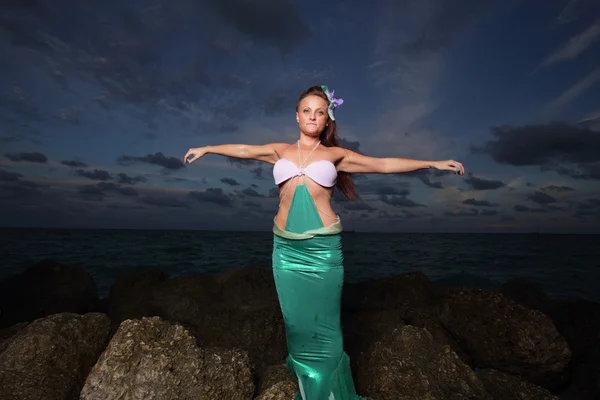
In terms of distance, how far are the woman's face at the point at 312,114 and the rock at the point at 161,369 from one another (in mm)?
2726

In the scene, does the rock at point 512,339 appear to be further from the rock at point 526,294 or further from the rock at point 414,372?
the rock at point 526,294

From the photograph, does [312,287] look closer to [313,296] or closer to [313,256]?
[313,296]

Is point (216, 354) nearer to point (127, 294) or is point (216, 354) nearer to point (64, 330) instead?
point (64, 330)

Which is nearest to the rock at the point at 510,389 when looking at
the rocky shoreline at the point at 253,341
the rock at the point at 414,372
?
the rocky shoreline at the point at 253,341

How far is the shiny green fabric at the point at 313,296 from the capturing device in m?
3.86

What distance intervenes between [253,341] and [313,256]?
355 centimetres

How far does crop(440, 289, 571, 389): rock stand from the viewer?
6125mm

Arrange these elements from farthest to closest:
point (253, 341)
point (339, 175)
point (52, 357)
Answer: point (253, 341) → point (52, 357) → point (339, 175)

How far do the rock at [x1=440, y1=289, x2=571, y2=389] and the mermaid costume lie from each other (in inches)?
138

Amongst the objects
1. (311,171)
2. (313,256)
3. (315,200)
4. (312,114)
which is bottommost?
(313,256)

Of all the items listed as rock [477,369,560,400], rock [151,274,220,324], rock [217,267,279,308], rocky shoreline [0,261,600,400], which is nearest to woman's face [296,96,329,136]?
rocky shoreline [0,261,600,400]

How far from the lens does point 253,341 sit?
667 centimetres

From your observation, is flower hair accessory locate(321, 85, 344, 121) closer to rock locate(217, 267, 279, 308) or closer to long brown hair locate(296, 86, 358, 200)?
long brown hair locate(296, 86, 358, 200)

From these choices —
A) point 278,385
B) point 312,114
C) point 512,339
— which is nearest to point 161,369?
point 278,385
